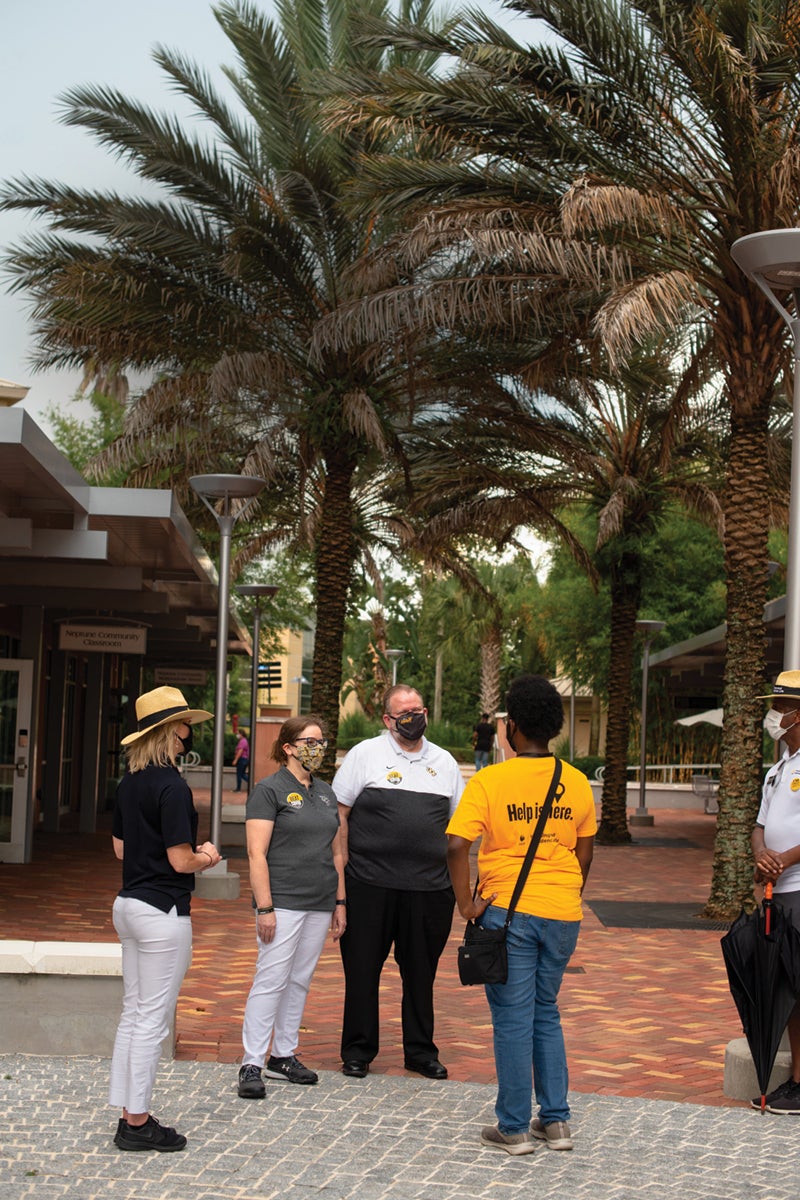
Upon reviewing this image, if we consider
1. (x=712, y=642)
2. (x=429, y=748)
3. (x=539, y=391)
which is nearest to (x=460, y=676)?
(x=712, y=642)

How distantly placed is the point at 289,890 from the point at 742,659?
25.5 ft

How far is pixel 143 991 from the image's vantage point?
5594mm

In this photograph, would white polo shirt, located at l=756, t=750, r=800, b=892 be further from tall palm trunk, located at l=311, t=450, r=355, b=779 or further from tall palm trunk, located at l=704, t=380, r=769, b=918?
tall palm trunk, located at l=311, t=450, r=355, b=779

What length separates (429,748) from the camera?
688cm

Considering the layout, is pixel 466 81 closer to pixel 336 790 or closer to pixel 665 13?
pixel 665 13

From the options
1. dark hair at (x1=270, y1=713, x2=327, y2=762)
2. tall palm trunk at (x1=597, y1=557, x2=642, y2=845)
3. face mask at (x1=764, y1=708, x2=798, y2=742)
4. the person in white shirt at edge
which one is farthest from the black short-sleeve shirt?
tall palm trunk at (x1=597, y1=557, x2=642, y2=845)

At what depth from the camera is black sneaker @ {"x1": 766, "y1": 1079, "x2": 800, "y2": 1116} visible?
6387 millimetres

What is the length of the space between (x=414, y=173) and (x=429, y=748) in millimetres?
8122

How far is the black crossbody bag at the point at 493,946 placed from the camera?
550 centimetres

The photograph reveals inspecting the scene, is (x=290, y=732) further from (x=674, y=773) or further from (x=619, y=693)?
(x=674, y=773)

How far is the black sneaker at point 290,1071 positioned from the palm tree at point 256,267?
10.4 m

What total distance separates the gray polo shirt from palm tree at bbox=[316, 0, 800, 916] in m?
6.42

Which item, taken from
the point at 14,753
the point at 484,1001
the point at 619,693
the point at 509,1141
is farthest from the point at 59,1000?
Result: the point at 619,693

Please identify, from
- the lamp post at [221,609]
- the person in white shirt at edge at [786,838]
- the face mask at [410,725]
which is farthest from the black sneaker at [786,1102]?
the lamp post at [221,609]
